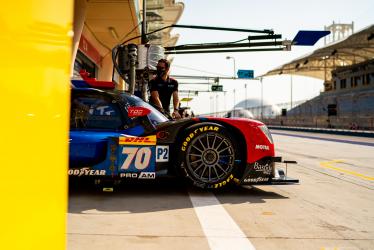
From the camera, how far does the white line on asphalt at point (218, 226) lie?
106 inches

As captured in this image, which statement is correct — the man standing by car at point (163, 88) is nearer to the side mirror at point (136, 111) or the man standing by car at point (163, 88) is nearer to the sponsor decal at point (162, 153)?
the side mirror at point (136, 111)

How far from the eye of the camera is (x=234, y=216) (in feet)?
11.5

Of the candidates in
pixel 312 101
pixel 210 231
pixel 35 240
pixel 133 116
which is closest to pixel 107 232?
pixel 210 231

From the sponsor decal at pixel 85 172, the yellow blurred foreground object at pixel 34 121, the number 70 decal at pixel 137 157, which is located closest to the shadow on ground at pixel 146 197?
the sponsor decal at pixel 85 172

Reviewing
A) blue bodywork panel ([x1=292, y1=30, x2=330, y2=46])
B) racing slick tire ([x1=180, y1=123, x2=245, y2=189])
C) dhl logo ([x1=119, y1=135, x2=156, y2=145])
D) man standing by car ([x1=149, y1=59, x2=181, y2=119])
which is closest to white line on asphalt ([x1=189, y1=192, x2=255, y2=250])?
racing slick tire ([x1=180, y1=123, x2=245, y2=189])

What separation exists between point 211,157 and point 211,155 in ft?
0.07

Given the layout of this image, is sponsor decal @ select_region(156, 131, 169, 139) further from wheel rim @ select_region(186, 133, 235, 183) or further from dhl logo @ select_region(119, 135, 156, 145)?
wheel rim @ select_region(186, 133, 235, 183)

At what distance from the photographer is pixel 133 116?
4477mm

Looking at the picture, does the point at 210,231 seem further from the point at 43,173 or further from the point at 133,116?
the point at 43,173

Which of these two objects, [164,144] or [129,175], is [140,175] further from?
[164,144]

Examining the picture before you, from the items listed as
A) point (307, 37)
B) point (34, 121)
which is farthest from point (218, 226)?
point (307, 37)

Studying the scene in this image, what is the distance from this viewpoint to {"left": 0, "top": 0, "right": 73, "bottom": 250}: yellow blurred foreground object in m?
0.76

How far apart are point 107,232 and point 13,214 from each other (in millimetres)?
2225

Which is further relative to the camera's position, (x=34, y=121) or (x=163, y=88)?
(x=163, y=88)
